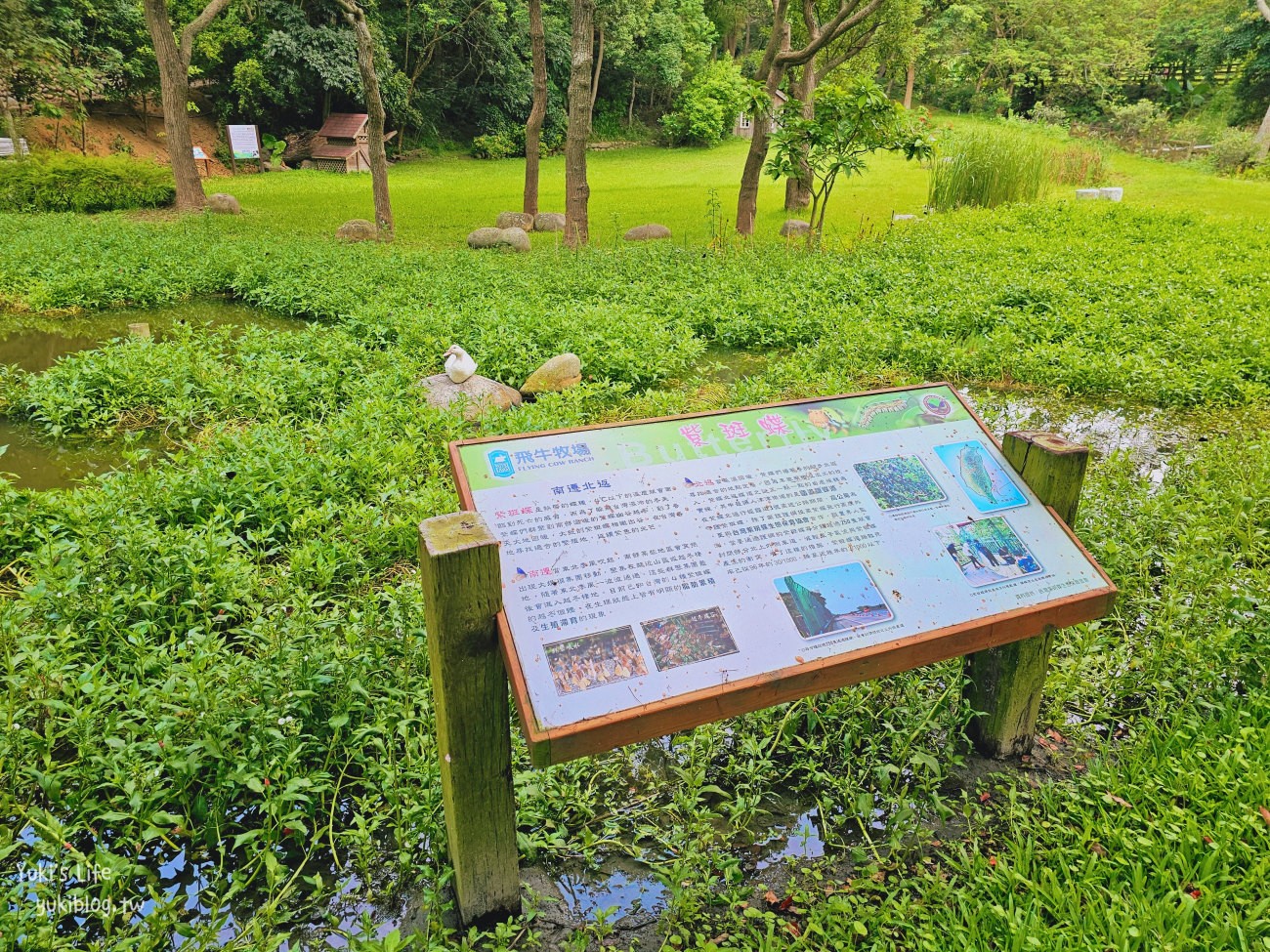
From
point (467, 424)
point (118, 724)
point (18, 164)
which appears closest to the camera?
point (118, 724)

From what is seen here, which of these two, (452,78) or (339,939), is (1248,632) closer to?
(339,939)

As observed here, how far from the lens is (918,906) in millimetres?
2287

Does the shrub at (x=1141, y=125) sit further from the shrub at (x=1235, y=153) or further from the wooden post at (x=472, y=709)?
the wooden post at (x=472, y=709)

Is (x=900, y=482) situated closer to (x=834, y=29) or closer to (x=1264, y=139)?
(x=834, y=29)

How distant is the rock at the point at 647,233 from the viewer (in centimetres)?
1458

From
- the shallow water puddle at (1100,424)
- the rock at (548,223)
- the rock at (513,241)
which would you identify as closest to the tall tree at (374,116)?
the rock at (513,241)

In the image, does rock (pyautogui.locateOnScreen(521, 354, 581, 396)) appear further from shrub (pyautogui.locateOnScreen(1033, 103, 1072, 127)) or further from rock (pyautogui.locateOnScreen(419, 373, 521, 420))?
shrub (pyautogui.locateOnScreen(1033, 103, 1072, 127))

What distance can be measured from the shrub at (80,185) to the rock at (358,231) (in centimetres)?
691

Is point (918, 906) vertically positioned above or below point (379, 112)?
below

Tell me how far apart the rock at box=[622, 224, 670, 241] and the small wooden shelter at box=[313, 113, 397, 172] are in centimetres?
1611

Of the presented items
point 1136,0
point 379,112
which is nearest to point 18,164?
point 379,112

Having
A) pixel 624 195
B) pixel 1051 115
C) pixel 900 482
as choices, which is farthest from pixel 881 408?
pixel 1051 115

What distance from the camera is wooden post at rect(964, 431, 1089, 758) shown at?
8.55 ft

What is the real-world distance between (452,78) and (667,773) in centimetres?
3320
